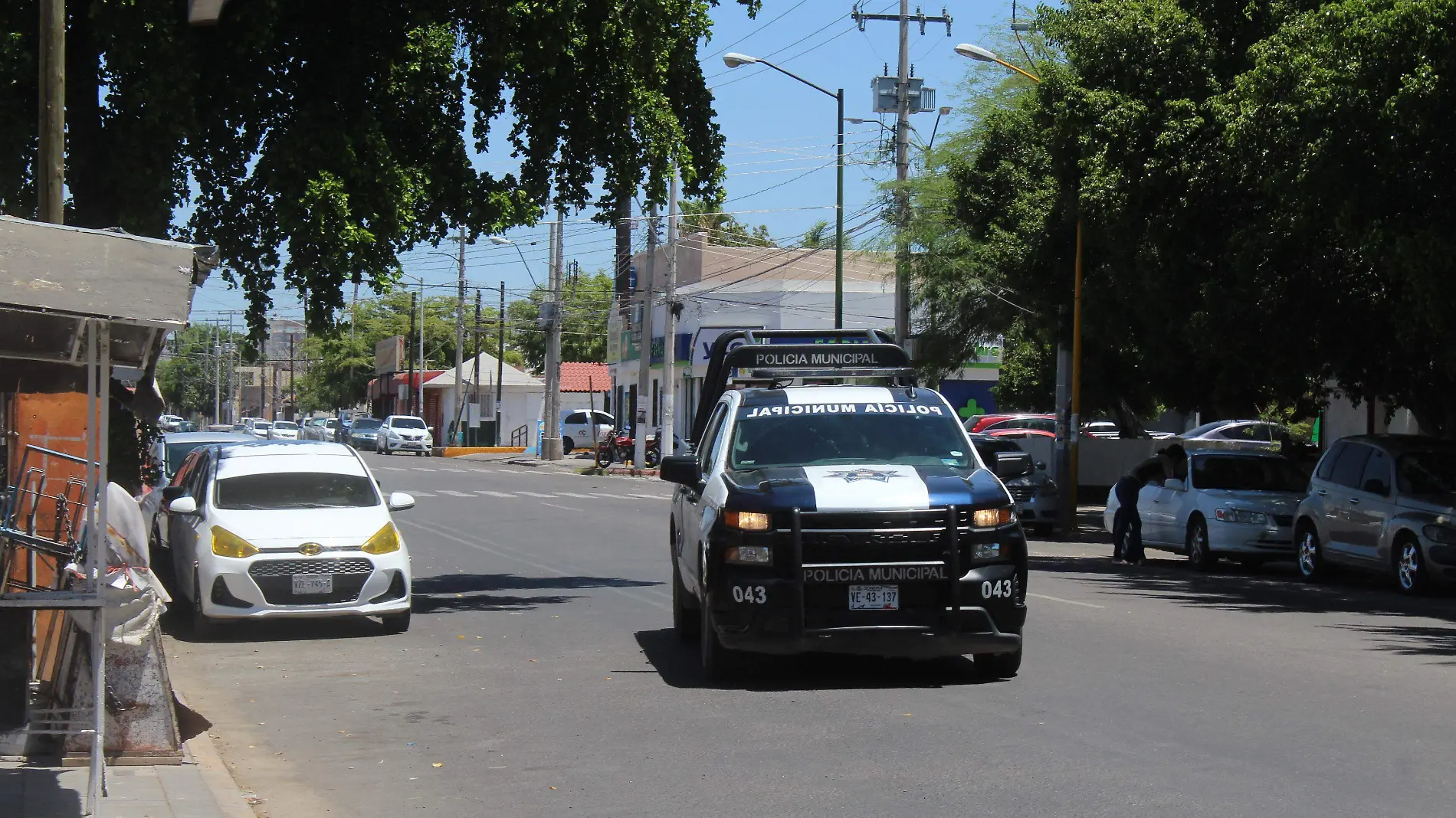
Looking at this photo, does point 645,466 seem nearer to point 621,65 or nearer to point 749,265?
point 749,265

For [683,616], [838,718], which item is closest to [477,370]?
[683,616]

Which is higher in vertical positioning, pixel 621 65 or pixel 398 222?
pixel 621 65

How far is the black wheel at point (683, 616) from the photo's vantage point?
13.0 meters

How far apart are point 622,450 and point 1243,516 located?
3513 centimetres

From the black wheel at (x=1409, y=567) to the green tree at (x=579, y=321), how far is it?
89.6 m

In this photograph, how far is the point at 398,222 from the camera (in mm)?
14898

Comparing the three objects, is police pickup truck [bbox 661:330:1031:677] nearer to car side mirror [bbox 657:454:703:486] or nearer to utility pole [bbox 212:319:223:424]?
car side mirror [bbox 657:454:703:486]

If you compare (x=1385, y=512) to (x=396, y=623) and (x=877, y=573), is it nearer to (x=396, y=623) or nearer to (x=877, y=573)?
(x=877, y=573)

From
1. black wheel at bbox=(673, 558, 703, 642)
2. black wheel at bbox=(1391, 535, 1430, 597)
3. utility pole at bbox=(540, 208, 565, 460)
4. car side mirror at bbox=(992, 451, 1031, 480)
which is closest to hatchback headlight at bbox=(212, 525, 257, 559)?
black wheel at bbox=(673, 558, 703, 642)

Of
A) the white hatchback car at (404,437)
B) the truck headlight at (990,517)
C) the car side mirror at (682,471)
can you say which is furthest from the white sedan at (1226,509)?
the white hatchback car at (404,437)

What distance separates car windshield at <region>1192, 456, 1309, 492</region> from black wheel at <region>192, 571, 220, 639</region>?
13225 mm

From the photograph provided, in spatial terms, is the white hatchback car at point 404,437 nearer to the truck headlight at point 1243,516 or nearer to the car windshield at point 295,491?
the truck headlight at point 1243,516

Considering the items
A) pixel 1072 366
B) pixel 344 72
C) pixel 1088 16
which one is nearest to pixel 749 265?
pixel 1072 366

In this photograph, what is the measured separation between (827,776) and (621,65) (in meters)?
9.98
